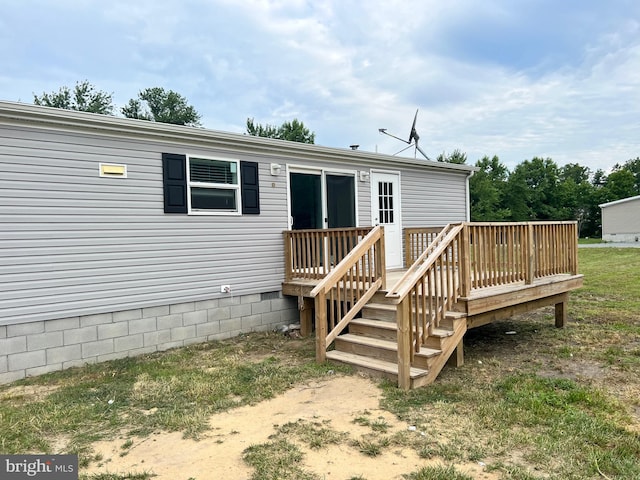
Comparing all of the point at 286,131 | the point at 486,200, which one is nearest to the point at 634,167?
the point at 486,200

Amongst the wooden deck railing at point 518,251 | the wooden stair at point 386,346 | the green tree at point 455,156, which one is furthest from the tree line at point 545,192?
the wooden stair at point 386,346

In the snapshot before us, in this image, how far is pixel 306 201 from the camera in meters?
7.48

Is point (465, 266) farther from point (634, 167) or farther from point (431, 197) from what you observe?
point (634, 167)

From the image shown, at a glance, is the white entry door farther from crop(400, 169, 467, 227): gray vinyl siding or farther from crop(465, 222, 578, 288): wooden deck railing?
crop(465, 222, 578, 288): wooden deck railing

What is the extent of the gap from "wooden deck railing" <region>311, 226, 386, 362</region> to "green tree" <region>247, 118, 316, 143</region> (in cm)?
2546

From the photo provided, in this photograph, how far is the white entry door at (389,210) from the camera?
812 cm

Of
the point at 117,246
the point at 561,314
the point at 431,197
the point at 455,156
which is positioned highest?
the point at 455,156

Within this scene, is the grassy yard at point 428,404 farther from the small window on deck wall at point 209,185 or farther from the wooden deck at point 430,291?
the small window on deck wall at point 209,185

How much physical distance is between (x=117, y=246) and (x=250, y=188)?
6.66 ft

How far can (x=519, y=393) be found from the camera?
3.74 meters

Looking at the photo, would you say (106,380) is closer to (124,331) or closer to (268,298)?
(124,331)

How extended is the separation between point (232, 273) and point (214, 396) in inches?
104

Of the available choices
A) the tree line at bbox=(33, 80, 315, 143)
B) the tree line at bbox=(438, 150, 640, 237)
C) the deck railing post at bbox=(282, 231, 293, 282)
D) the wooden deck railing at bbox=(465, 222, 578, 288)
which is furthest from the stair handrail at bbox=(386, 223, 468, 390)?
the tree line at bbox=(438, 150, 640, 237)

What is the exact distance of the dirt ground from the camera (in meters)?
2.61
